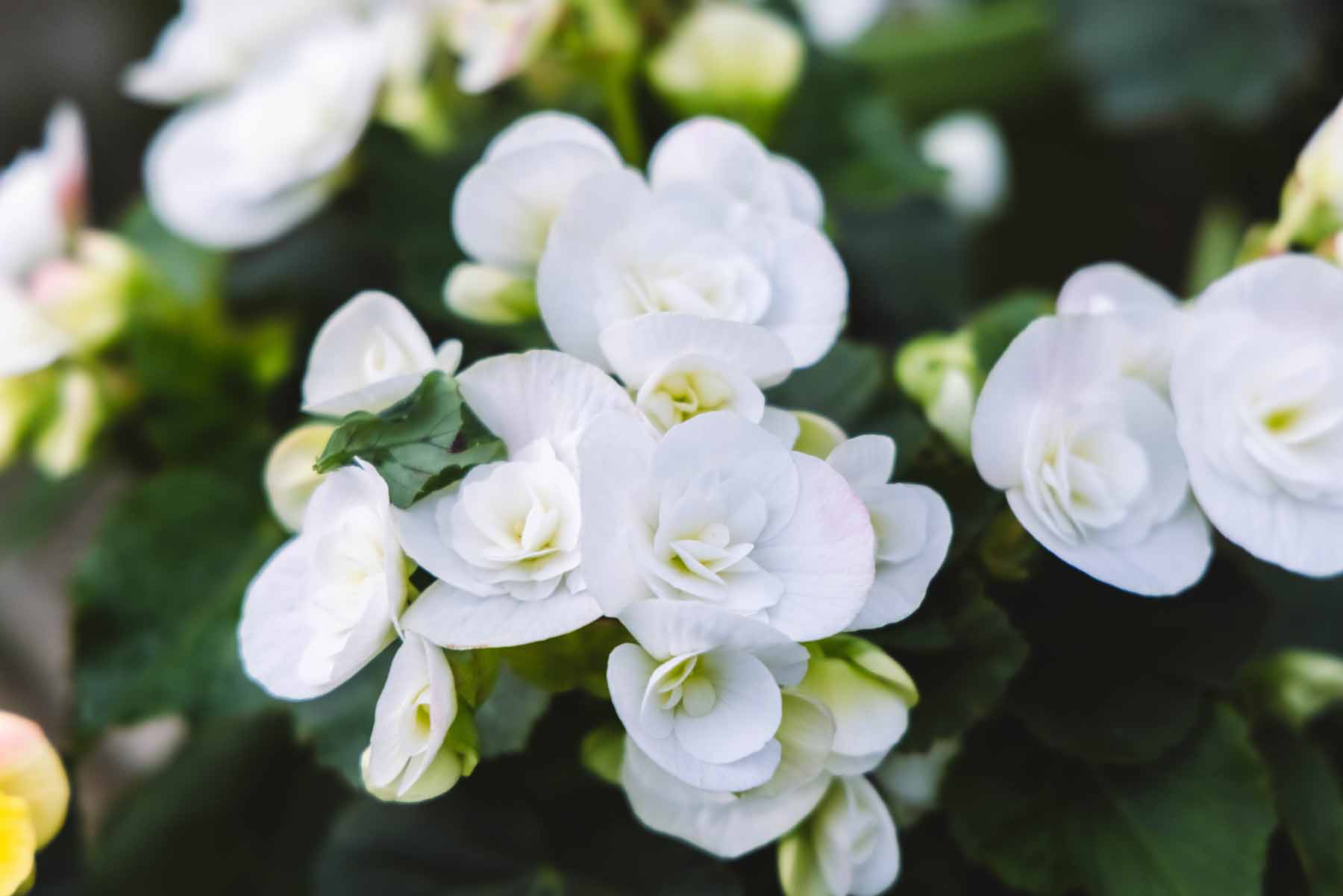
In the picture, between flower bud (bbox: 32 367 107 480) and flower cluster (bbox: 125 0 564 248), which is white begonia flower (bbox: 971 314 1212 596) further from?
flower bud (bbox: 32 367 107 480)

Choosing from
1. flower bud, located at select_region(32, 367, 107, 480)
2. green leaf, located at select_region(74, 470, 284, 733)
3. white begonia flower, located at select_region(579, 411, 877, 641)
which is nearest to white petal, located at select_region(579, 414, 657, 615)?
white begonia flower, located at select_region(579, 411, 877, 641)

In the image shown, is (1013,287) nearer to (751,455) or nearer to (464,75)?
(464,75)

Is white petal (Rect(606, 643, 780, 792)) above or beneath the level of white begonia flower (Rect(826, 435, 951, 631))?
beneath

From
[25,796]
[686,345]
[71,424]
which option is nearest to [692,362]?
[686,345]

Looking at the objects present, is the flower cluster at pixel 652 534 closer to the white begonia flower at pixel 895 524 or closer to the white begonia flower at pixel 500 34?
the white begonia flower at pixel 895 524

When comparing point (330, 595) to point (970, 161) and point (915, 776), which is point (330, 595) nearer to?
point (915, 776)

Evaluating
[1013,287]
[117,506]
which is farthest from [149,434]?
[1013,287]
